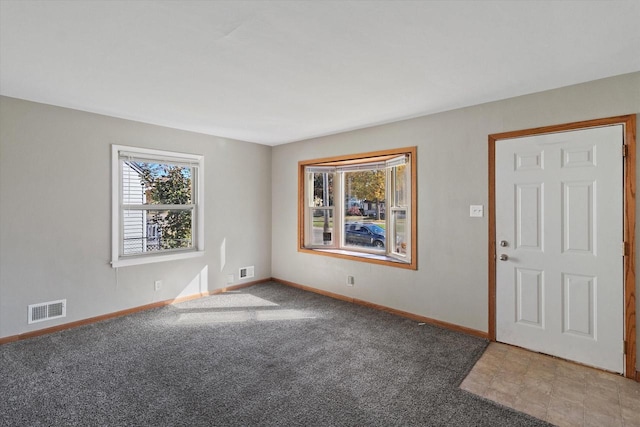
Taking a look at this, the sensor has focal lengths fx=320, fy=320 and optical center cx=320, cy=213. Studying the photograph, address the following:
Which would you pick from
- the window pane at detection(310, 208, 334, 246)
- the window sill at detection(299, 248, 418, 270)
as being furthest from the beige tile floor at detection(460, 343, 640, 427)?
the window pane at detection(310, 208, 334, 246)

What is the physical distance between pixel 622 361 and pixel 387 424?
2.10 metres

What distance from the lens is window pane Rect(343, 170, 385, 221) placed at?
473 centimetres

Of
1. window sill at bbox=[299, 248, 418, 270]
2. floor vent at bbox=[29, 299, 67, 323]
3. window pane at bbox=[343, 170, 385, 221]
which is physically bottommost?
floor vent at bbox=[29, 299, 67, 323]

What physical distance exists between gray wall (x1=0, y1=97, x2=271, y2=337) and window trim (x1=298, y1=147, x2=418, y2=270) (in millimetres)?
1406

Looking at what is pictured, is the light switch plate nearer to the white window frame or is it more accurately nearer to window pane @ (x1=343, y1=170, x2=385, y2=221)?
window pane @ (x1=343, y1=170, x2=385, y2=221)

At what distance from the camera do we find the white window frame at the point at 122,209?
3.85 m

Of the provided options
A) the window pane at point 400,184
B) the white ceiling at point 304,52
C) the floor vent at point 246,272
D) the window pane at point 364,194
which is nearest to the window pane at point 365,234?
the window pane at point 364,194

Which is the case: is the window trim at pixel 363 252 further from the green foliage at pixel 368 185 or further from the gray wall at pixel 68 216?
the gray wall at pixel 68 216

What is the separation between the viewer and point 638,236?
253cm

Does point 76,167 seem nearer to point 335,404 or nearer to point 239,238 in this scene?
point 239,238

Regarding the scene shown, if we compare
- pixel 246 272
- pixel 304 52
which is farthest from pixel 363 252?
pixel 304 52

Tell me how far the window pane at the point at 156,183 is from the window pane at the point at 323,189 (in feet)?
6.25

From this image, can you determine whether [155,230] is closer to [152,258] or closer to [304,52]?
[152,258]

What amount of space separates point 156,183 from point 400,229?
338 centimetres
